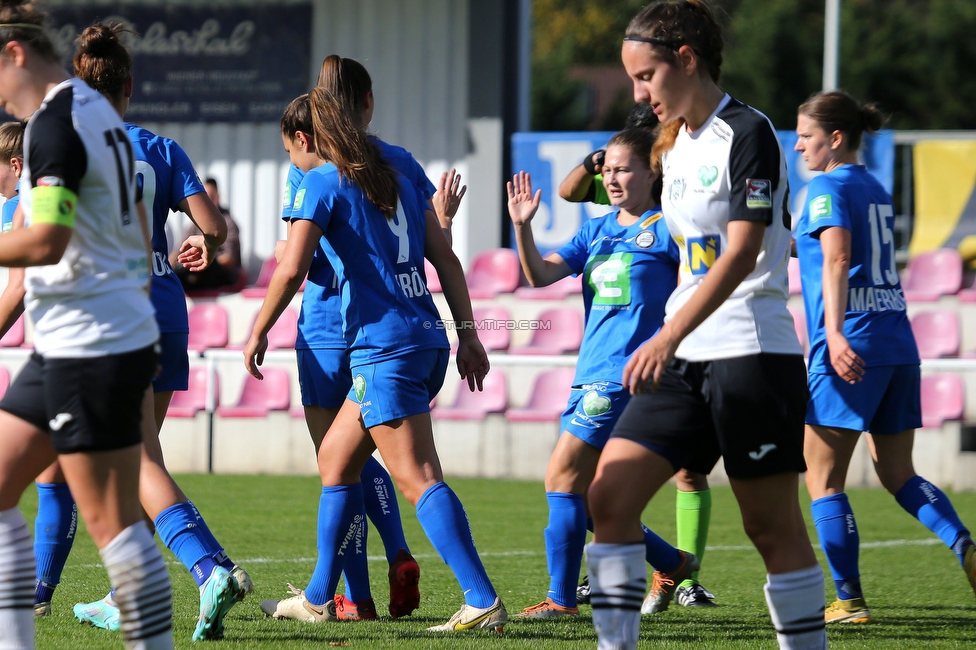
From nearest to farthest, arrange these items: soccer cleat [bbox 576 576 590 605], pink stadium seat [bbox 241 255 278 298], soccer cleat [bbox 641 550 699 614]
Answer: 1. soccer cleat [bbox 641 550 699 614]
2. soccer cleat [bbox 576 576 590 605]
3. pink stadium seat [bbox 241 255 278 298]

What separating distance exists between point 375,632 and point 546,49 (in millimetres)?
46234

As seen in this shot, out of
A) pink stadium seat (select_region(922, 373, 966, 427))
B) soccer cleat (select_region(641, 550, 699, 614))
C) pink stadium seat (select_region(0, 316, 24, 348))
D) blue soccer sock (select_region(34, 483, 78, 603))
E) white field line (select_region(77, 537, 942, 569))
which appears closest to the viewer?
blue soccer sock (select_region(34, 483, 78, 603))

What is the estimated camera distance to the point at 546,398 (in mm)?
10758

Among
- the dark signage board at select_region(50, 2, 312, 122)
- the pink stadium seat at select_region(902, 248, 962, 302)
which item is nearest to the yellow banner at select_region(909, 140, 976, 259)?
the pink stadium seat at select_region(902, 248, 962, 302)

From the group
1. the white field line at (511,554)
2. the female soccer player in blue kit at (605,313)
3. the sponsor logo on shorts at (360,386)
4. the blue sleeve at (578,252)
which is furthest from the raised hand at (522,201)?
the white field line at (511,554)

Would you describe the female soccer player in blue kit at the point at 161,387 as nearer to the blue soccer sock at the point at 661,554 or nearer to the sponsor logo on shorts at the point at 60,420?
the sponsor logo on shorts at the point at 60,420

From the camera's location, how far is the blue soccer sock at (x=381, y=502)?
4883 mm

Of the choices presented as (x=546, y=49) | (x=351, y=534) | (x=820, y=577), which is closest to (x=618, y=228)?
(x=351, y=534)

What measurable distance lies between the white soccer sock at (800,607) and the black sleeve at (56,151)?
2.01 metres

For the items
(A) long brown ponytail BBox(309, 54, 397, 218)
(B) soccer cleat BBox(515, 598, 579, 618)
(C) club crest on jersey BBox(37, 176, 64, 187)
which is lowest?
(B) soccer cleat BBox(515, 598, 579, 618)

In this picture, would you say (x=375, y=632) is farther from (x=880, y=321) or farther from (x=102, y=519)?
(x=880, y=321)

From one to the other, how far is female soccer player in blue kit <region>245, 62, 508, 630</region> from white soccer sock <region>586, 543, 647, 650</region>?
1148mm

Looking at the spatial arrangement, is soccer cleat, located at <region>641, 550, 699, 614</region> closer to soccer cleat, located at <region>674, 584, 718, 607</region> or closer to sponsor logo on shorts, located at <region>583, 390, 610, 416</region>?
soccer cleat, located at <region>674, 584, 718, 607</region>

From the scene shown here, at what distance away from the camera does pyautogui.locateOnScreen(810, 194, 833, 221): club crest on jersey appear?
189 inches
